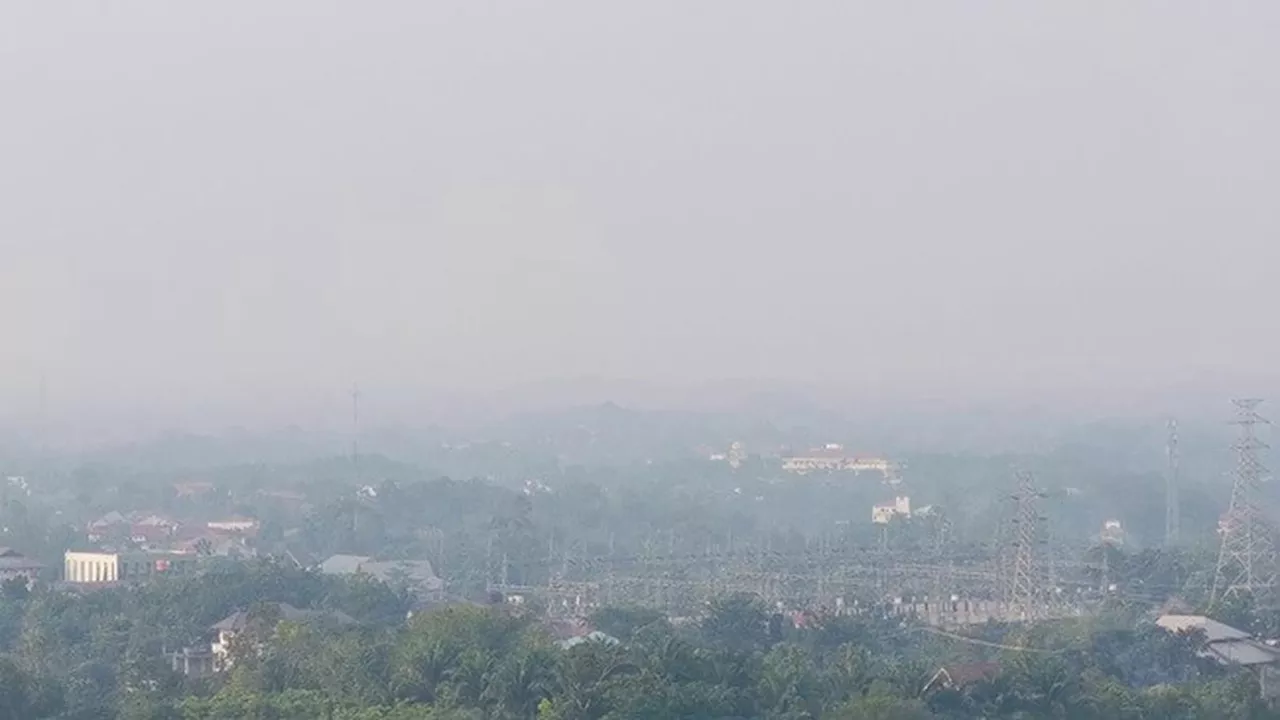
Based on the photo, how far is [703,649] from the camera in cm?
2745

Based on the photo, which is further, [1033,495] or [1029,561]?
[1033,495]

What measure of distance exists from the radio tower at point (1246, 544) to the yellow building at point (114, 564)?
22.2m

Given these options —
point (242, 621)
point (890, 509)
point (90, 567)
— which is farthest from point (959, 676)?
point (890, 509)

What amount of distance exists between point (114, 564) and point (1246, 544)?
2587cm

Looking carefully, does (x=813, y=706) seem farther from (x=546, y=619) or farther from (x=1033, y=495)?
(x=1033, y=495)

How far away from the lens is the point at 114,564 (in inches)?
2044

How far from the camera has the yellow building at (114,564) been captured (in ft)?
164

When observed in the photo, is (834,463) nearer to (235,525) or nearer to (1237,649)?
(235,525)

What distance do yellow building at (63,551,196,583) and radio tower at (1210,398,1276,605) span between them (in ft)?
72.8

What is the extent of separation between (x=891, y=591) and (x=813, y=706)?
67.9 ft

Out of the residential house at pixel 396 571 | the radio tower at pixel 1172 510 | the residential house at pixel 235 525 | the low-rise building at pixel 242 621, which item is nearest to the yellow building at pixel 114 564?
the residential house at pixel 396 571

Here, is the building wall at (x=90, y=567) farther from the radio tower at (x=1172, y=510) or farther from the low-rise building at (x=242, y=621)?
the radio tower at (x=1172, y=510)

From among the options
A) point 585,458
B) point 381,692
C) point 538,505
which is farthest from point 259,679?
point 585,458

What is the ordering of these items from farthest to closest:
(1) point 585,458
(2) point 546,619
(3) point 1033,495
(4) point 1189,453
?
1. (1) point 585,458
2. (4) point 1189,453
3. (3) point 1033,495
4. (2) point 546,619
